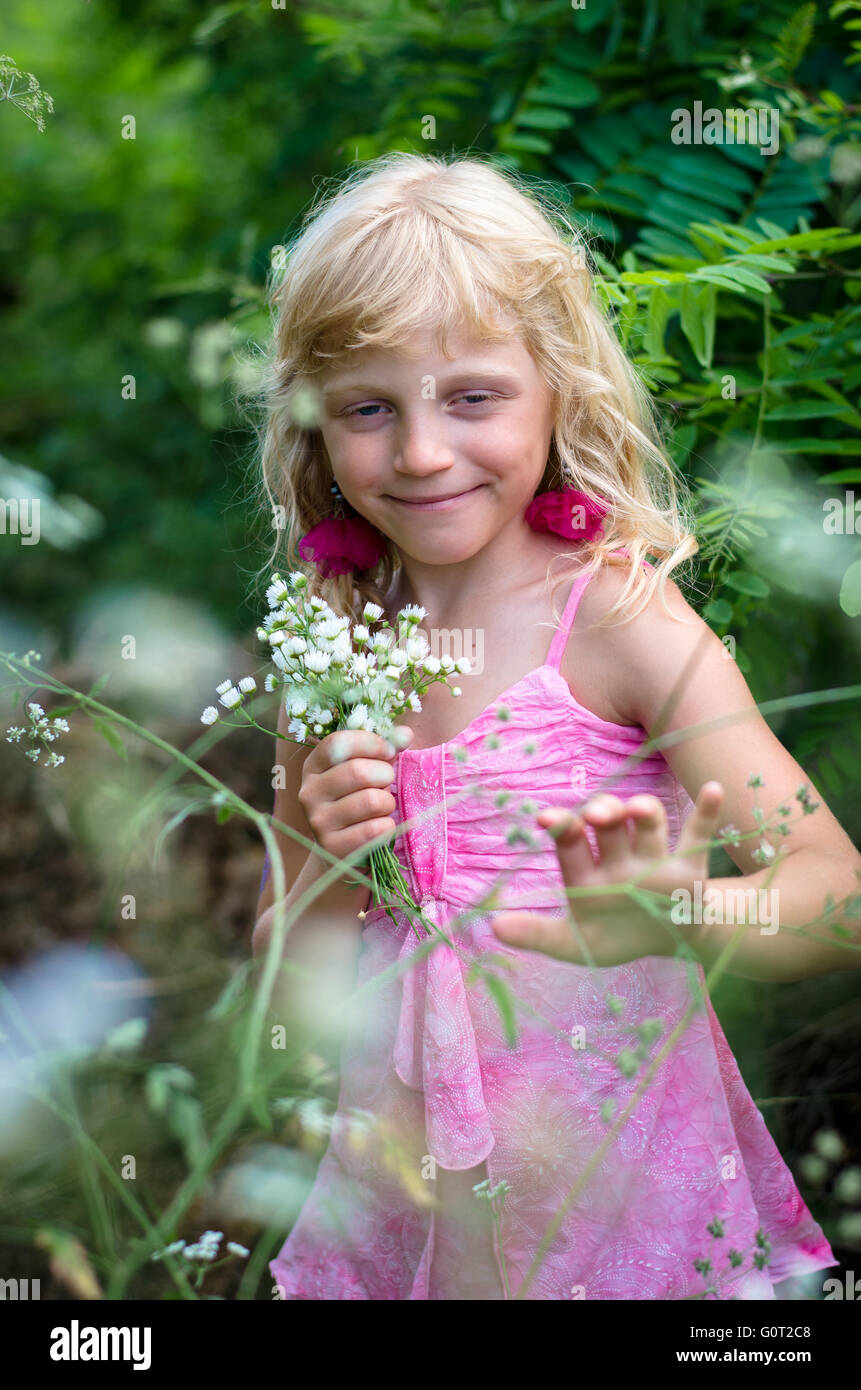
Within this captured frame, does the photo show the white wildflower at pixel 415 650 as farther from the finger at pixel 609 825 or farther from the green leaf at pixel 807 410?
the green leaf at pixel 807 410

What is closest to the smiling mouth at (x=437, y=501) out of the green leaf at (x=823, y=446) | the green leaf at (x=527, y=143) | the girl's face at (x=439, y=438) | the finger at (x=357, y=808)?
the girl's face at (x=439, y=438)

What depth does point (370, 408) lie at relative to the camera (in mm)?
1378

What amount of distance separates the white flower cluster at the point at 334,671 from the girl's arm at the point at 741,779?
0.77 ft

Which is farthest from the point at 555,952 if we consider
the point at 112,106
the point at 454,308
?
the point at 112,106

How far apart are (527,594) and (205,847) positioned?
1.81m

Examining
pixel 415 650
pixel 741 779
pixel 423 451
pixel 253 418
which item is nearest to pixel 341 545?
pixel 423 451

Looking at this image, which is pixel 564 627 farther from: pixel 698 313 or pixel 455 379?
pixel 698 313

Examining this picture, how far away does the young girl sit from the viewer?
1.30m

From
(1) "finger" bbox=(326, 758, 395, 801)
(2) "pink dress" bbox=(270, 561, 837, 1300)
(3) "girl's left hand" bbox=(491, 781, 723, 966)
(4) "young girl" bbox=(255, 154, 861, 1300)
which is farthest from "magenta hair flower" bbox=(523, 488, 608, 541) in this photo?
(3) "girl's left hand" bbox=(491, 781, 723, 966)

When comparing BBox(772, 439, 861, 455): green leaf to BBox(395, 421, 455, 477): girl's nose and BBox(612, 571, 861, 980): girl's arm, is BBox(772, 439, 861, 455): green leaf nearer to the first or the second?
BBox(612, 571, 861, 980): girl's arm

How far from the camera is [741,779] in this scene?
47.8 inches

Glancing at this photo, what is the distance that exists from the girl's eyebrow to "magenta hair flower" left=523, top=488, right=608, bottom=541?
6.9 inches

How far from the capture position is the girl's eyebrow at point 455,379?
52.2 inches

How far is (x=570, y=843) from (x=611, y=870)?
0.13 feet
